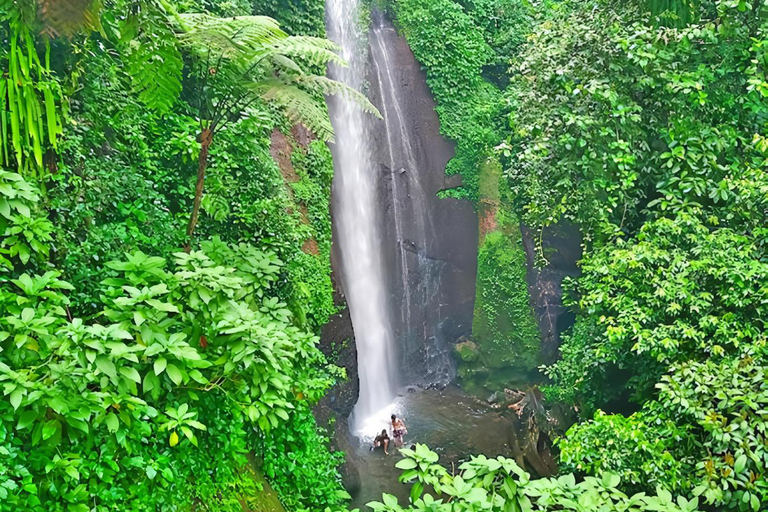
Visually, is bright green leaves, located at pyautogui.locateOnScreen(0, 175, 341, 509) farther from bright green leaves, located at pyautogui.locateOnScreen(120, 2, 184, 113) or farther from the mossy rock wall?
the mossy rock wall

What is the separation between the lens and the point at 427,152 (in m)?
13.4

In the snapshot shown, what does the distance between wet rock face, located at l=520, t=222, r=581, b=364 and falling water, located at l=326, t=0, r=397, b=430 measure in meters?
3.51

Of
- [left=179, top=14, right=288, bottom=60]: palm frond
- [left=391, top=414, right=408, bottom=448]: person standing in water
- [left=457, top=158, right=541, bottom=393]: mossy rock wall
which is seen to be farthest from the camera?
[left=457, top=158, right=541, bottom=393]: mossy rock wall

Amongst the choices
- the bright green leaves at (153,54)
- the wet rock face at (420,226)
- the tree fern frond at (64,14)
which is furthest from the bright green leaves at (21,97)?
the wet rock face at (420,226)

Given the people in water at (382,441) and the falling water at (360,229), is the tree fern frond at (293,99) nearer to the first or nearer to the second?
the falling water at (360,229)

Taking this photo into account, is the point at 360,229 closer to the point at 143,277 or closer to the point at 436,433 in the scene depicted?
the point at 436,433

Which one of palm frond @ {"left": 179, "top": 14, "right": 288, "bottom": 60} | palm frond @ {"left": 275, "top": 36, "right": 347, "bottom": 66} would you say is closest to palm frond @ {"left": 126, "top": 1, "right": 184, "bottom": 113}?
palm frond @ {"left": 179, "top": 14, "right": 288, "bottom": 60}

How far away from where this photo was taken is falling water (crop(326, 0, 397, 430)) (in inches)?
438

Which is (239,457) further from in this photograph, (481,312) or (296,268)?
(481,312)

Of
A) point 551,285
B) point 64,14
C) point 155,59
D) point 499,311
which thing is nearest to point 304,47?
point 155,59

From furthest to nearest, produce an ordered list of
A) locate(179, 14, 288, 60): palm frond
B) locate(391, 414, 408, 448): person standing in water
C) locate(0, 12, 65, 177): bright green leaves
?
locate(391, 414, 408, 448): person standing in water → locate(179, 14, 288, 60): palm frond → locate(0, 12, 65, 177): bright green leaves

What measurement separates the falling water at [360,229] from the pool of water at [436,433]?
55cm

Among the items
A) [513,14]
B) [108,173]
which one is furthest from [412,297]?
[108,173]

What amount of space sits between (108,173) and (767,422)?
577 centimetres
